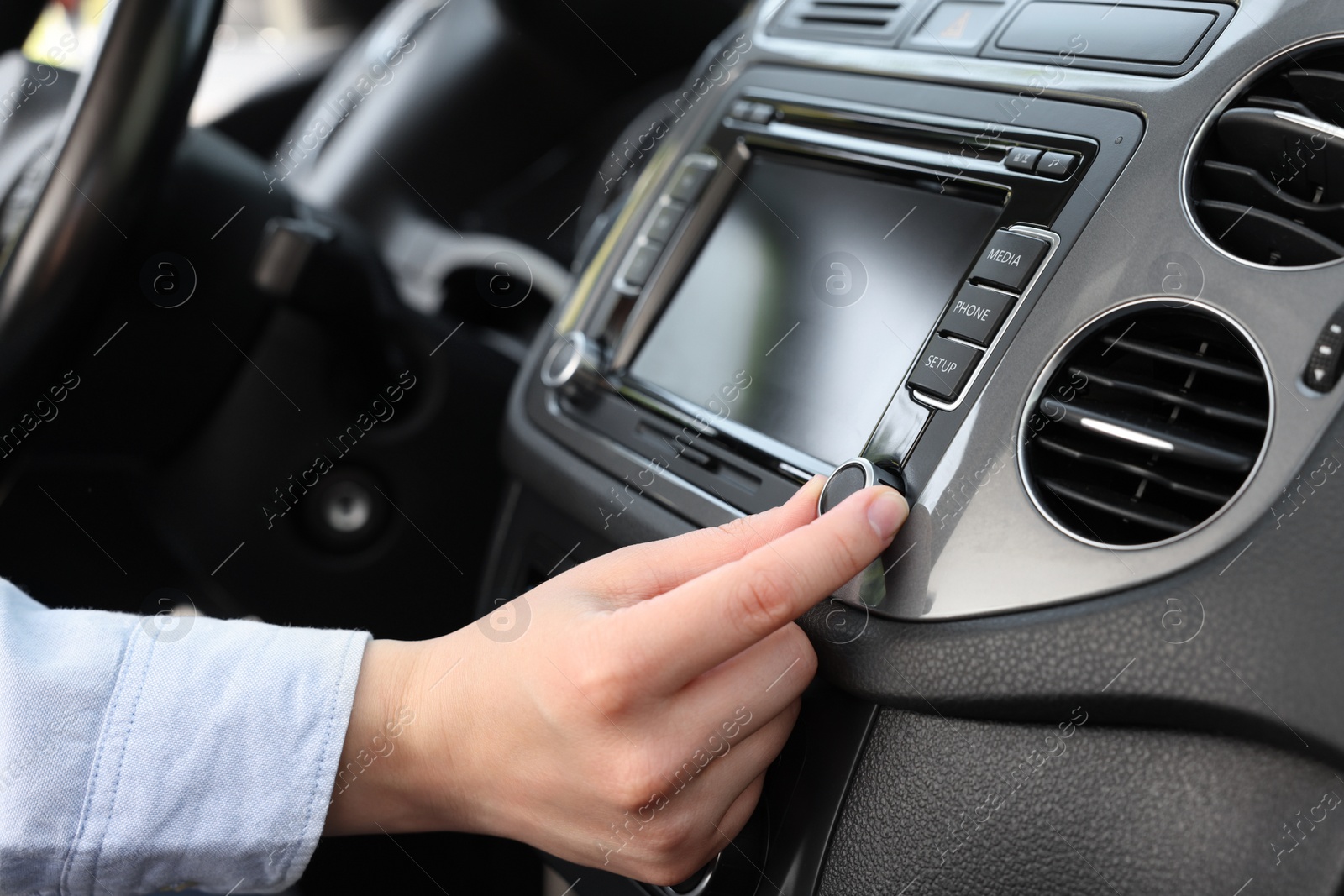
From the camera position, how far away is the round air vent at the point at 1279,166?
49 centimetres

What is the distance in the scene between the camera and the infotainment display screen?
63cm

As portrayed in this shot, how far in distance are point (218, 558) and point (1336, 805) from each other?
3.46 ft

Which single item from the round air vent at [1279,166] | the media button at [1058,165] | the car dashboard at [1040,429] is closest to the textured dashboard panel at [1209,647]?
the car dashboard at [1040,429]

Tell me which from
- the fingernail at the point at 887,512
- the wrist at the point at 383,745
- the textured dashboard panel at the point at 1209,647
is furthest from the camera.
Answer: the wrist at the point at 383,745

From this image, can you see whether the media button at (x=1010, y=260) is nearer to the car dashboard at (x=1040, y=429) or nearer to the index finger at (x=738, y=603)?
the car dashboard at (x=1040, y=429)

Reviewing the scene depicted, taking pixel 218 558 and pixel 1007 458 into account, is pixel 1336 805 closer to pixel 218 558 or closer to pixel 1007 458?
pixel 1007 458

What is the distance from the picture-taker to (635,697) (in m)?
0.51

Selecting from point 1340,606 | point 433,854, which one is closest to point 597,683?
point 1340,606

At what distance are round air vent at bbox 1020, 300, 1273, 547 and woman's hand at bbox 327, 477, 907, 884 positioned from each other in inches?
3.4

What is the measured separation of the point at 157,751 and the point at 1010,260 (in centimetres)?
56

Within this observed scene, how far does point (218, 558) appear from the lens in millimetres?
1146

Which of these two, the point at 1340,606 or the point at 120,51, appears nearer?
the point at 1340,606

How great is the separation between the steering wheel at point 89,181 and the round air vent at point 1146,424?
63cm

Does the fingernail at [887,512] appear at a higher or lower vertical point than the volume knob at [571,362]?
higher
